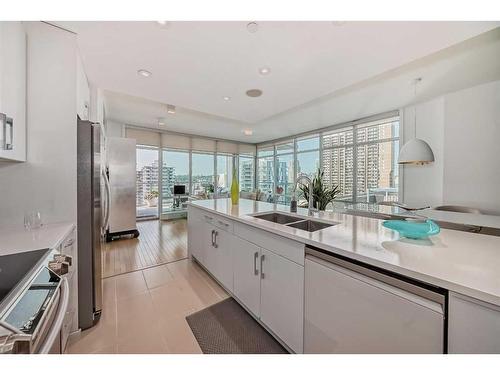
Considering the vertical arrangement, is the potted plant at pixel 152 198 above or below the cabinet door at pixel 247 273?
above

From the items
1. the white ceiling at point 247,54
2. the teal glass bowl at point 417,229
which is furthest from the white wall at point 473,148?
the teal glass bowl at point 417,229

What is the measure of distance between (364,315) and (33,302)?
1373 mm

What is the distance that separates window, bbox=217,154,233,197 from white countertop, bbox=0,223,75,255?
5.95 meters

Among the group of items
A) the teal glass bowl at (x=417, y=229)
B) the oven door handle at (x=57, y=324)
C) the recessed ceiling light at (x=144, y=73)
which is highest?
the recessed ceiling light at (x=144, y=73)

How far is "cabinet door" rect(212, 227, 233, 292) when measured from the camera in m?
1.98

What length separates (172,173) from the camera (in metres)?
6.45

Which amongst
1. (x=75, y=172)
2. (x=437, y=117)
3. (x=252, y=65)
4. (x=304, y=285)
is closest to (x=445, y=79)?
(x=437, y=117)

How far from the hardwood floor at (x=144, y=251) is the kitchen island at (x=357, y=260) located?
1.26 metres

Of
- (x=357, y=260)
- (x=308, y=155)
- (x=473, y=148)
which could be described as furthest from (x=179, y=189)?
(x=473, y=148)

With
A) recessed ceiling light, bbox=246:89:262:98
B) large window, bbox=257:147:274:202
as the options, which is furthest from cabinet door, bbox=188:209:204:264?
large window, bbox=257:147:274:202

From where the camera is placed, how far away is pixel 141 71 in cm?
223

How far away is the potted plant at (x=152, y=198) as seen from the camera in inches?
243

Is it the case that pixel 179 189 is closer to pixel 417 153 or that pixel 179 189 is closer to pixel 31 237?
pixel 31 237

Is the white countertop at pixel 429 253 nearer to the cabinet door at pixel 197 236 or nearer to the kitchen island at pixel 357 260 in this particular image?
the kitchen island at pixel 357 260
